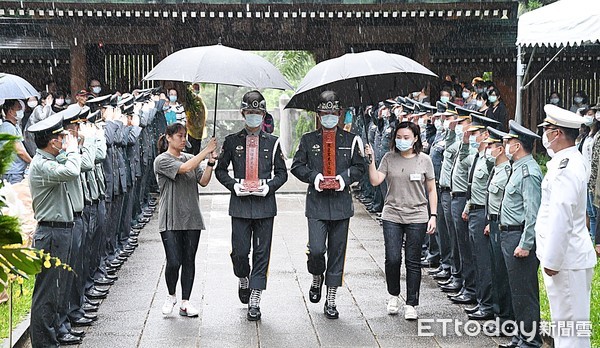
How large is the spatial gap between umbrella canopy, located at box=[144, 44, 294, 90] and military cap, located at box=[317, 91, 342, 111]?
36 cm

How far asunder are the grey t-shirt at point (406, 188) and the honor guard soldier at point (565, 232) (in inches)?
86.3

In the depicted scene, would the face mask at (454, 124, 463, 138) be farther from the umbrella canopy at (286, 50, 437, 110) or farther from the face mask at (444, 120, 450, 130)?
the umbrella canopy at (286, 50, 437, 110)

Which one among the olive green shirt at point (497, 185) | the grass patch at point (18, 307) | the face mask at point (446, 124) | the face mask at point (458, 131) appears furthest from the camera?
the face mask at point (446, 124)

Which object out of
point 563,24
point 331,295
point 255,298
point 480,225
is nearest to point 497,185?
point 480,225

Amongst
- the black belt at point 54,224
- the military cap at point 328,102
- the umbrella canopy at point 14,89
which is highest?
the umbrella canopy at point 14,89

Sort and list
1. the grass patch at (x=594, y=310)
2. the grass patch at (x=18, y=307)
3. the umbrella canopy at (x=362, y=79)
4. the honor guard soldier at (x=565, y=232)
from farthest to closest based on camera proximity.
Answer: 1. the umbrella canopy at (x=362, y=79)
2. the grass patch at (x=18, y=307)
3. the grass patch at (x=594, y=310)
4. the honor guard soldier at (x=565, y=232)

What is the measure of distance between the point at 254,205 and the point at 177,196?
0.70 m

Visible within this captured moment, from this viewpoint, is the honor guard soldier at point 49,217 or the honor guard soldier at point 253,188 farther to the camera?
the honor guard soldier at point 253,188

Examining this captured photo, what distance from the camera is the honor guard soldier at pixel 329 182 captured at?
860 cm

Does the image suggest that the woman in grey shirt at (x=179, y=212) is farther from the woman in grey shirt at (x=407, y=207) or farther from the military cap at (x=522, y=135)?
the military cap at (x=522, y=135)

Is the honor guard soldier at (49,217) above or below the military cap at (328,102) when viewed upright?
below

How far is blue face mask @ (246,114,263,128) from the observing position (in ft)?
28.2

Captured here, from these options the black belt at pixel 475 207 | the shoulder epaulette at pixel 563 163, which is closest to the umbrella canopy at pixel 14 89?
the black belt at pixel 475 207

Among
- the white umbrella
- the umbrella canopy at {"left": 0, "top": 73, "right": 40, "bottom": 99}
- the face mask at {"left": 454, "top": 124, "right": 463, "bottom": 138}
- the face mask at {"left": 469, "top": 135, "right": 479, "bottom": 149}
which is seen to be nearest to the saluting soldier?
the face mask at {"left": 469, "top": 135, "right": 479, "bottom": 149}
